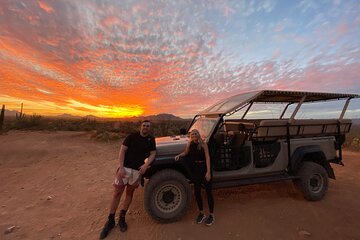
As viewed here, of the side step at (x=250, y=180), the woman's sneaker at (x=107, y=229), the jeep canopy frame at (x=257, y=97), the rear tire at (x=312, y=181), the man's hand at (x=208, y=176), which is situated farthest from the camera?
the rear tire at (x=312, y=181)

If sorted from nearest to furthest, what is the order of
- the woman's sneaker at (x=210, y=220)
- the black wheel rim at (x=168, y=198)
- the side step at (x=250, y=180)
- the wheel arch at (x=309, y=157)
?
the woman's sneaker at (x=210, y=220) < the black wheel rim at (x=168, y=198) < the side step at (x=250, y=180) < the wheel arch at (x=309, y=157)

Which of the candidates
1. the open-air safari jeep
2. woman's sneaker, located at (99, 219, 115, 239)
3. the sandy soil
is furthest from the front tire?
woman's sneaker, located at (99, 219, 115, 239)

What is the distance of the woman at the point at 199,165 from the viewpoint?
3.92 metres

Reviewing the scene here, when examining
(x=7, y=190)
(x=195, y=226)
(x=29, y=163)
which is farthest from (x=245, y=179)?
(x=29, y=163)

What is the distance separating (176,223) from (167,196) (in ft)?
1.60

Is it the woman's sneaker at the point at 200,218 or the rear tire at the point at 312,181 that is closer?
the woman's sneaker at the point at 200,218

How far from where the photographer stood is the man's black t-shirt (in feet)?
12.7

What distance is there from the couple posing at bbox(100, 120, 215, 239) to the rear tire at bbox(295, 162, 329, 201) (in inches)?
90.2

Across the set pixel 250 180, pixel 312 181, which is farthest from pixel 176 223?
pixel 312 181

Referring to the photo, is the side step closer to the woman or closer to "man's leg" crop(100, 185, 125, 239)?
the woman

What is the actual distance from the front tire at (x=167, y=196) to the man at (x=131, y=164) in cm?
31

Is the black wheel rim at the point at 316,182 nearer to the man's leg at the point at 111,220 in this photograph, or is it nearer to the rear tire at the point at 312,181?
the rear tire at the point at 312,181

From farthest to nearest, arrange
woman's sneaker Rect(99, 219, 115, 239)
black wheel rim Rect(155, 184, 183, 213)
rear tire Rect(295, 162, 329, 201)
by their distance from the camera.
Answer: rear tire Rect(295, 162, 329, 201)
black wheel rim Rect(155, 184, 183, 213)
woman's sneaker Rect(99, 219, 115, 239)

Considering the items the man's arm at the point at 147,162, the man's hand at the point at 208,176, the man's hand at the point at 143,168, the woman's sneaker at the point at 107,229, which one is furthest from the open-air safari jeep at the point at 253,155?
the woman's sneaker at the point at 107,229
